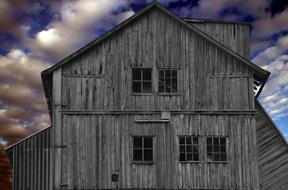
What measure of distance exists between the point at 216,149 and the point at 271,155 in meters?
5.49

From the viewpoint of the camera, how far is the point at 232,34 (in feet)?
102

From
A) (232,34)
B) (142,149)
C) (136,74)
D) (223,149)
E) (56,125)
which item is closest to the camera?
(56,125)

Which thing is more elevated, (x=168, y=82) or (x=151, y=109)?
(x=168, y=82)

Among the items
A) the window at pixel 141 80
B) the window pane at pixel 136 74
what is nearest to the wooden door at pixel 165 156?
the window at pixel 141 80

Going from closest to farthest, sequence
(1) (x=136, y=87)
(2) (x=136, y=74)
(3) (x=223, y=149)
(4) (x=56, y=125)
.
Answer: (4) (x=56, y=125), (3) (x=223, y=149), (1) (x=136, y=87), (2) (x=136, y=74)

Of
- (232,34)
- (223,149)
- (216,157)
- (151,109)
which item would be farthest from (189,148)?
(232,34)

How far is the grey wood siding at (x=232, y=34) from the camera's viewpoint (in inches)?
1221

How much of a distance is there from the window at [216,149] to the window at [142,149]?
2970mm

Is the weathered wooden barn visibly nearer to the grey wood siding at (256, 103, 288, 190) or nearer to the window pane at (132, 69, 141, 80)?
the window pane at (132, 69, 141, 80)

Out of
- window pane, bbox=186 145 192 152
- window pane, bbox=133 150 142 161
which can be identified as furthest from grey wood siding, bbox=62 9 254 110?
window pane, bbox=133 150 142 161

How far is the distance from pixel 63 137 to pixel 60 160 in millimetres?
1153

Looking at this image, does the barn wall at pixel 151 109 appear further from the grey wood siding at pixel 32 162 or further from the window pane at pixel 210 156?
the grey wood siding at pixel 32 162

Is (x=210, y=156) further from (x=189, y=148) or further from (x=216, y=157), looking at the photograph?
(x=189, y=148)

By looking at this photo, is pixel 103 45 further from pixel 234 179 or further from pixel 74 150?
pixel 234 179
